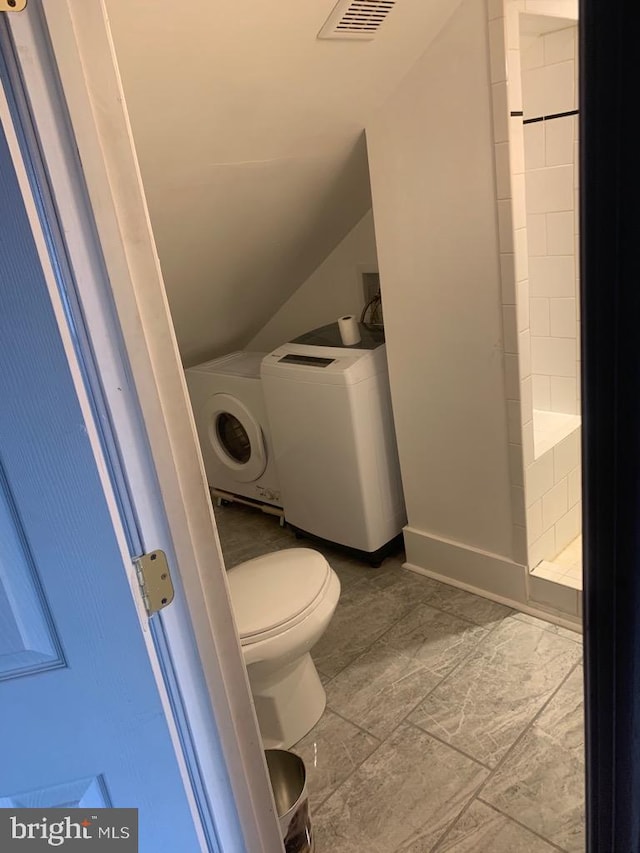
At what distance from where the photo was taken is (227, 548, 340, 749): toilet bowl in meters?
1.65

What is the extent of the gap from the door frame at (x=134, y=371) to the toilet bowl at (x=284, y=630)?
1.94ft

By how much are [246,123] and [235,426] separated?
5.36ft

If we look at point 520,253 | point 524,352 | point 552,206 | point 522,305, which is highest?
point 552,206

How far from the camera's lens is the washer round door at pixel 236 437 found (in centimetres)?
293

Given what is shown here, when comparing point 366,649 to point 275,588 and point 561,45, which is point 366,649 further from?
point 561,45

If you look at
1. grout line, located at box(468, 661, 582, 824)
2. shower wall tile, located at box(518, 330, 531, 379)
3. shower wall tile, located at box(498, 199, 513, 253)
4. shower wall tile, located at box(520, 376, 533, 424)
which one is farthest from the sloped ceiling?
grout line, located at box(468, 661, 582, 824)

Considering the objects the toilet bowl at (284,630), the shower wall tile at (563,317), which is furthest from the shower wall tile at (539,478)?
the toilet bowl at (284,630)

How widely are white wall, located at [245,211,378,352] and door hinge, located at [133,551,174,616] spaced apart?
213 cm

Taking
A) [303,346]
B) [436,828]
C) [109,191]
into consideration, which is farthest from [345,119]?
[436,828]

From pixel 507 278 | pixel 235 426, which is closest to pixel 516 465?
pixel 507 278

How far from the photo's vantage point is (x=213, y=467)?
10.8 feet

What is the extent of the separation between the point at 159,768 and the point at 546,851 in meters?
1.02

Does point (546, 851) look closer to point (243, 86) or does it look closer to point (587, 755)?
point (587, 755)

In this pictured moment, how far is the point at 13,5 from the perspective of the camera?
2.23ft
